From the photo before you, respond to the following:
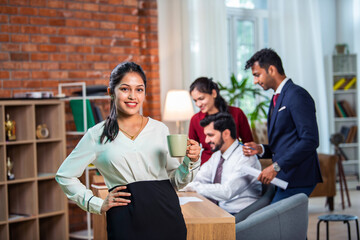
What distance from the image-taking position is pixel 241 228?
8.27 feet

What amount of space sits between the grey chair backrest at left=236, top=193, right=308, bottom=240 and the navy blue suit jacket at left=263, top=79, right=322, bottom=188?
0.32 m

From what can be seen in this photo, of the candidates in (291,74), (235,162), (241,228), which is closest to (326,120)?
(291,74)

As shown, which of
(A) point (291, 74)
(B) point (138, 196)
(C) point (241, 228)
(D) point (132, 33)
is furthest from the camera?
(A) point (291, 74)

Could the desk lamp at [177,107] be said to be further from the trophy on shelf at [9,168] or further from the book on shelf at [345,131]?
the book on shelf at [345,131]

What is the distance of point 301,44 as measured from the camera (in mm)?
6867

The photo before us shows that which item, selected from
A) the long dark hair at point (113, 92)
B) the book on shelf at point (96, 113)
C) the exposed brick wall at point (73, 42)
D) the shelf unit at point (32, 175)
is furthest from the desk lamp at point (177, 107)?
the long dark hair at point (113, 92)

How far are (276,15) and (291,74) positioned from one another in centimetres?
88

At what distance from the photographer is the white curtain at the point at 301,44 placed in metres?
6.78

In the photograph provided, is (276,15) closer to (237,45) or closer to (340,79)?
(237,45)

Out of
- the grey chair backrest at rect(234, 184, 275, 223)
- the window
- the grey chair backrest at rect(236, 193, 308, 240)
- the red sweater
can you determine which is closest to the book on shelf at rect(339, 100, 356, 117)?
the window

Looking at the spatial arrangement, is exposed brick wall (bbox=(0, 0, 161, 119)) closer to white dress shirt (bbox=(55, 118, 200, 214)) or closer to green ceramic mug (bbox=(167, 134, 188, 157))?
white dress shirt (bbox=(55, 118, 200, 214))

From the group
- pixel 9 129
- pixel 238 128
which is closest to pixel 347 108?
pixel 238 128

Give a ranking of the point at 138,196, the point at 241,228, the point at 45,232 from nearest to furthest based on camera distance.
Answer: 1. the point at 138,196
2. the point at 241,228
3. the point at 45,232

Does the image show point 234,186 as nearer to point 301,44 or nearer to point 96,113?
point 96,113
